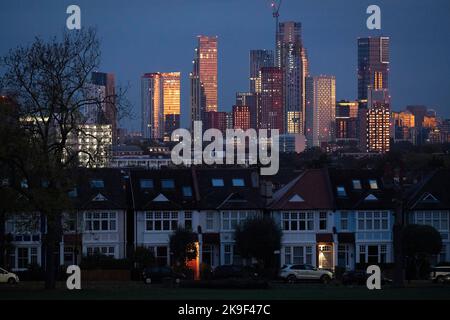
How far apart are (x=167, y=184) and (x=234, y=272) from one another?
13111mm

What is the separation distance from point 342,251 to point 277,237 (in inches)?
272

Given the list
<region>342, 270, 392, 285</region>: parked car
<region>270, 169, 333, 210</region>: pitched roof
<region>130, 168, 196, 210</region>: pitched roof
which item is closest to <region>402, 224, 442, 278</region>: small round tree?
<region>270, 169, 333, 210</region>: pitched roof

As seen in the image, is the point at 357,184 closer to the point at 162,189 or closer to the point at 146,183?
the point at 162,189

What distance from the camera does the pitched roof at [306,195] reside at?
73812 millimetres

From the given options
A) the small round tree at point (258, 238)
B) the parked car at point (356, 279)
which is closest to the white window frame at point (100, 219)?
the small round tree at point (258, 238)

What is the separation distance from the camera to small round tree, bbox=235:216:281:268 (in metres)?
68.1

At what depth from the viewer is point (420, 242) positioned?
6756 centimetres

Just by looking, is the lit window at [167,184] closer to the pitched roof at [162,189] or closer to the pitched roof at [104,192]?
the pitched roof at [162,189]

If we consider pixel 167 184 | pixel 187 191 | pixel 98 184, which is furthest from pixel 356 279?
pixel 98 184

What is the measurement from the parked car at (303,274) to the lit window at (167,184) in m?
15.5

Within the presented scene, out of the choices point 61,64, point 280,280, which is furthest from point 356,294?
point 280,280

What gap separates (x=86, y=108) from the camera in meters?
53.8
